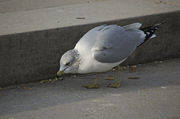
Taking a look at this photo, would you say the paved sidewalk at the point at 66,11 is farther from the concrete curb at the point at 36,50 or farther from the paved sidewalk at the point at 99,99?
the paved sidewalk at the point at 99,99

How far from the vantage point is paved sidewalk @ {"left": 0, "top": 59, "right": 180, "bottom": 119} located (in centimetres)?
423

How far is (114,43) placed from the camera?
196 inches

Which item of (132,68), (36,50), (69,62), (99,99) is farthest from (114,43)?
(36,50)

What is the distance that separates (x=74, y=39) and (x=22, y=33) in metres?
0.74

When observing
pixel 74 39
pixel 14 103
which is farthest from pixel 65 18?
pixel 14 103

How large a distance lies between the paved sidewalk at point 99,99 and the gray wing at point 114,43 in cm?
45

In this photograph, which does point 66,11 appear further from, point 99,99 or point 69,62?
point 99,99

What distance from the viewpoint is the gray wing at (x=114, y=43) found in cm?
487

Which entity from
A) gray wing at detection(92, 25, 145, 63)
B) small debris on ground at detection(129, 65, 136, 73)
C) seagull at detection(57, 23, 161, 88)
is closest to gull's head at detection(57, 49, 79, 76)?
seagull at detection(57, 23, 161, 88)

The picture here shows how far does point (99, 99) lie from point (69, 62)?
601mm

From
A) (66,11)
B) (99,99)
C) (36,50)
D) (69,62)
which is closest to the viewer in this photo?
(99,99)

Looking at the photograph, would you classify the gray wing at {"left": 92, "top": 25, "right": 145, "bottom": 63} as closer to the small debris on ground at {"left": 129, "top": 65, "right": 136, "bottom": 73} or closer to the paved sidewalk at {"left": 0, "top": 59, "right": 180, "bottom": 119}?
the paved sidewalk at {"left": 0, "top": 59, "right": 180, "bottom": 119}

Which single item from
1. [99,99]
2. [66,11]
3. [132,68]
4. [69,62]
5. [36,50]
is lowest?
[99,99]

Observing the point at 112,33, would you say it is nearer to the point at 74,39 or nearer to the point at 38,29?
the point at 74,39
